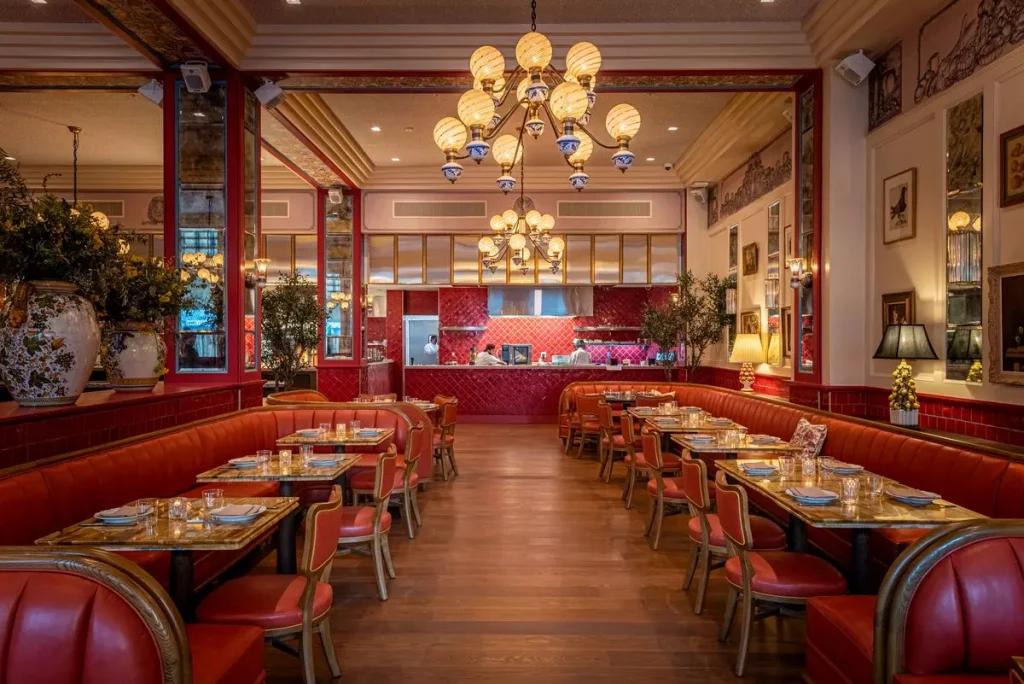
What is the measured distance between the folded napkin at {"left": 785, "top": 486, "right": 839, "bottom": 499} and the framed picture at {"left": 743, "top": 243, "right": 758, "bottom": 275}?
647 centimetres

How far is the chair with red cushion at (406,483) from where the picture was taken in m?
5.11

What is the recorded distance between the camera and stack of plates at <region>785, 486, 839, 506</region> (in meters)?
3.12

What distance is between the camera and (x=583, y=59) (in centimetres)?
440

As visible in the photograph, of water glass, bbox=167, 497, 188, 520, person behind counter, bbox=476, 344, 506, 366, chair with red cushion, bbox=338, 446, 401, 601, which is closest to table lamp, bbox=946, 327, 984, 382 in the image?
chair with red cushion, bbox=338, 446, 401, 601

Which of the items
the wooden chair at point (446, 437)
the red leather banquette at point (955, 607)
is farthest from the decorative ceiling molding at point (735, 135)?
the red leather banquette at point (955, 607)

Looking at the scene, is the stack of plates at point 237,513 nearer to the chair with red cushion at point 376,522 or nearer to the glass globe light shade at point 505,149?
the chair with red cushion at point 376,522

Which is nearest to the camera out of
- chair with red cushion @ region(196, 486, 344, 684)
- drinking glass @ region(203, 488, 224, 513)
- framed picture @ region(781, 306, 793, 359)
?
chair with red cushion @ region(196, 486, 344, 684)

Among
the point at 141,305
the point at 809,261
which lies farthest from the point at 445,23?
the point at 809,261

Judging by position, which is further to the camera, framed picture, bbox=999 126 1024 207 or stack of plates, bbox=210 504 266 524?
framed picture, bbox=999 126 1024 207

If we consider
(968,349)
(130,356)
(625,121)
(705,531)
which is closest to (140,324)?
(130,356)

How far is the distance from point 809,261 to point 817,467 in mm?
3307

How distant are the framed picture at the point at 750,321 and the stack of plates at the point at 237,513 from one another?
305 inches

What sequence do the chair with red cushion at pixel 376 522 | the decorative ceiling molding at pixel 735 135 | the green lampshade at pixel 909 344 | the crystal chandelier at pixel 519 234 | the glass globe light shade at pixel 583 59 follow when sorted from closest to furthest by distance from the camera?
the chair with red cushion at pixel 376 522 → the glass globe light shade at pixel 583 59 → the green lampshade at pixel 909 344 → the decorative ceiling molding at pixel 735 135 → the crystal chandelier at pixel 519 234

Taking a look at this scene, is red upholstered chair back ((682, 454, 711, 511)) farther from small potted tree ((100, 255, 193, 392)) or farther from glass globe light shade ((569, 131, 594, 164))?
small potted tree ((100, 255, 193, 392))
